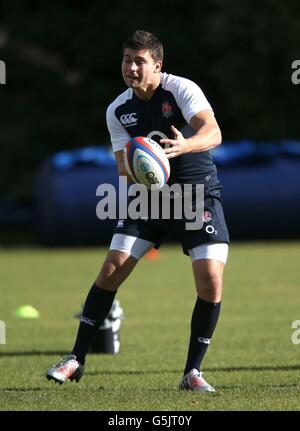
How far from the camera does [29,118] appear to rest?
27719 mm

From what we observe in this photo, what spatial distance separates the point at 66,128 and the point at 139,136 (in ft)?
71.1

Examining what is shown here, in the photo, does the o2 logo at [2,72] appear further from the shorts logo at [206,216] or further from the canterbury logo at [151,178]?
the canterbury logo at [151,178]

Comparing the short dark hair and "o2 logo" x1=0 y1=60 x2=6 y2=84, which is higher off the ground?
"o2 logo" x1=0 y1=60 x2=6 y2=84

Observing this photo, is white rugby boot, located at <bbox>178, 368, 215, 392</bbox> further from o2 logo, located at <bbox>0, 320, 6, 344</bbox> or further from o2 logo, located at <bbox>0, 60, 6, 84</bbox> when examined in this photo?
o2 logo, located at <bbox>0, 60, 6, 84</bbox>

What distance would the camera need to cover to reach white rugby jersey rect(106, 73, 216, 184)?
6.08 m

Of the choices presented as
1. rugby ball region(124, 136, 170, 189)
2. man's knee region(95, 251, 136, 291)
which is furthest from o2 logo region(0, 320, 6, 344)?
rugby ball region(124, 136, 170, 189)

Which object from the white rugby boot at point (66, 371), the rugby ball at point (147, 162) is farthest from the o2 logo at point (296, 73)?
the white rugby boot at point (66, 371)

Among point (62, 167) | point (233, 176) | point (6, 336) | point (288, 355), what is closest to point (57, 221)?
point (62, 167)

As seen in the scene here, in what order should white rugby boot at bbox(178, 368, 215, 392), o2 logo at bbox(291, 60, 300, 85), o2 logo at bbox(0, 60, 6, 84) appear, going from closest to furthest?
white rugby boot at bbox(178, 368, 215, 392), o2 logo at bbox(291, 60, 300, 85), o2 logo at bbox(0, 60, 6, 84)

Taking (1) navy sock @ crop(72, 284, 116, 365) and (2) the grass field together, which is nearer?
(2) the grass field

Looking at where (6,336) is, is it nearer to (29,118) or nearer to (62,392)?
(62,392)

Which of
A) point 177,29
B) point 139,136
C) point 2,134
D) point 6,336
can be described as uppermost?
point 177,29

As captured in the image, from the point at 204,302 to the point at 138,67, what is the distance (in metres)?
1.48

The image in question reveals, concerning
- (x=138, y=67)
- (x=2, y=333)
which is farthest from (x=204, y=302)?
(x=2, y=333)
